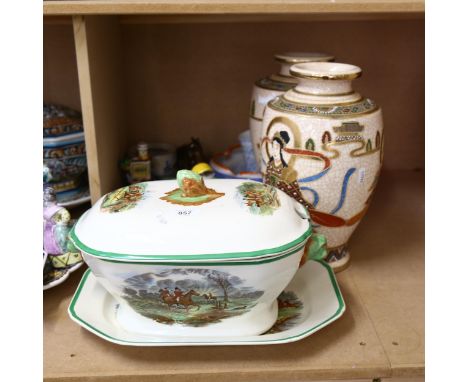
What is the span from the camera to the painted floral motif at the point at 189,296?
22.7 inches

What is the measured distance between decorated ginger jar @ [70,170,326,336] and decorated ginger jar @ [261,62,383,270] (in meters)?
0.07

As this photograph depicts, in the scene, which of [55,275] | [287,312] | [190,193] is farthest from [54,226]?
[287,312]

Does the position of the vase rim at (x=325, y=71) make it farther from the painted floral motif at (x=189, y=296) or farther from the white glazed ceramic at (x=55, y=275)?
the white glazed ceramic at (x=55, y=275)

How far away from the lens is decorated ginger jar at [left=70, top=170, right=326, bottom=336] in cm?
57

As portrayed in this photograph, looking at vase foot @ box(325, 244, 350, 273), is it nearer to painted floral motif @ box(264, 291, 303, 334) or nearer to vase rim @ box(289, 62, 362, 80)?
painted floral motif @ box(264, 291, 303, 334)

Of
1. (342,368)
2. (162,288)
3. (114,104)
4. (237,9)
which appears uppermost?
(237,9)

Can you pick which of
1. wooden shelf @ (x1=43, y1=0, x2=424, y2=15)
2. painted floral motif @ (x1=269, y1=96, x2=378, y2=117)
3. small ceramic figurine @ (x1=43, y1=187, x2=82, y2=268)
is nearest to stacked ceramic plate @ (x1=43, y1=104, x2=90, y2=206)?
small ceramic figurine @ (x1=43, y1=187, x2=82, y2=268)

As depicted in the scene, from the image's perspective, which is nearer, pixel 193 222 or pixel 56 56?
pixel 193 222

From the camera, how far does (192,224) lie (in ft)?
1.91

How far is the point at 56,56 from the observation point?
104cm

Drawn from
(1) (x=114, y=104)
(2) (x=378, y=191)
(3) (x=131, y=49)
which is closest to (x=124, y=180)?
(1) (x=114, y=104)

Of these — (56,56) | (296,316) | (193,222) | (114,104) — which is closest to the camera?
(193,222)

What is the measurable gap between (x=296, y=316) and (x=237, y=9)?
388 mm

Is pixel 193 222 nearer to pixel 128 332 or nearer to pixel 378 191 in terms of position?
pixel 128 332
